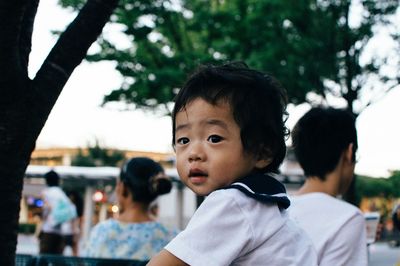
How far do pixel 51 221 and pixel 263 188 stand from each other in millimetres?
8666

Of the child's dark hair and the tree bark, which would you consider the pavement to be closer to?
the tree bark

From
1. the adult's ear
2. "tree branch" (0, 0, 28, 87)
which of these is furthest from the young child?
the adult's ear

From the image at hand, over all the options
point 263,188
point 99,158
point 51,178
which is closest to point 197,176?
point 263,188

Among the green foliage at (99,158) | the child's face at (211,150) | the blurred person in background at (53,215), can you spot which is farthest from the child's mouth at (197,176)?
the green foliage at (99,158)

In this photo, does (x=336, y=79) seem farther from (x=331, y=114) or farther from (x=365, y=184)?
(x=365, y=184)

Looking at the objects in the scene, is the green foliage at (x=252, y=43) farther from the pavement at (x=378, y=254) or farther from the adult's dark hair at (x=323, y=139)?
the adult's dark hair at (x=323, y=139)

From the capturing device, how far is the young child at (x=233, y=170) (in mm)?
1416

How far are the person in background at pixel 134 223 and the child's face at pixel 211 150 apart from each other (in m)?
2.37

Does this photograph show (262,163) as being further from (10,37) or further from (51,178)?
(51,178)

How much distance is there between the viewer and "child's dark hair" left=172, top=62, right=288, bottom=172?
1.57 meters

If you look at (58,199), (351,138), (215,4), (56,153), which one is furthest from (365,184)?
(351,138)

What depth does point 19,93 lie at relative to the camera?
2018 millimetres

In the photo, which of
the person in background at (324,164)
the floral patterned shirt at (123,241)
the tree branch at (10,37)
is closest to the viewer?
the tree branch at (10,37)

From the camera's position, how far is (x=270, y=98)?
64.7 inches
